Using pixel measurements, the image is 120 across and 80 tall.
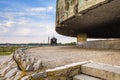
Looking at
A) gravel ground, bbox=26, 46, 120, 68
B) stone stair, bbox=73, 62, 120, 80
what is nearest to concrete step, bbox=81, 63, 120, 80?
stone stair, bbox=73, 62, 120, 80

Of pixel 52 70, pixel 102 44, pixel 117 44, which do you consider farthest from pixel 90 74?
pixel 102 44

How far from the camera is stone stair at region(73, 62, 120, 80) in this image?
157 inches

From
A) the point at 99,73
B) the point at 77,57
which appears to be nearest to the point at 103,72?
the point at 99,73

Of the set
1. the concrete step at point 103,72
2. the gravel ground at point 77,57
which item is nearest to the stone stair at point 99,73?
the concrete step at point 103,72

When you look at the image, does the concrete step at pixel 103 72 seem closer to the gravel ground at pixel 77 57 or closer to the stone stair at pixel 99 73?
the stone stair at pixel 99 73

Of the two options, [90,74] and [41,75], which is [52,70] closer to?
[41,75]

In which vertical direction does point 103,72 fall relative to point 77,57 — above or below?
below

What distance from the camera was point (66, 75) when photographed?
4.77m

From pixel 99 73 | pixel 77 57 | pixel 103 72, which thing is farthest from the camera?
pixel 77 57

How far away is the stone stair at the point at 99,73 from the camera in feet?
13.1

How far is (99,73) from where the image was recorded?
4.32 meters

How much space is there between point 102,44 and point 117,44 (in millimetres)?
1494

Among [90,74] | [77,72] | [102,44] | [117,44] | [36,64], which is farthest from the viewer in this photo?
[102,44]

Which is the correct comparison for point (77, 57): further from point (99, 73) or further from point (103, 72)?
point (103, 72)
